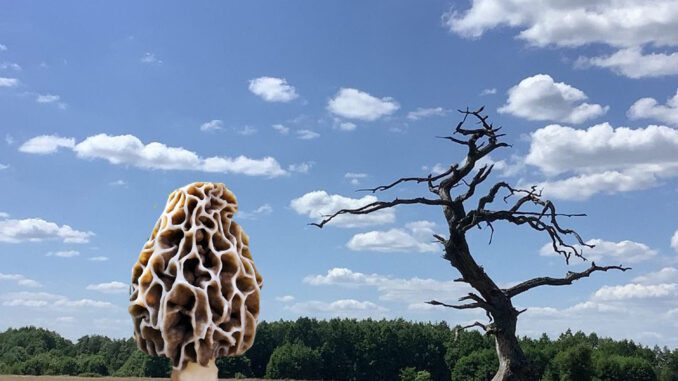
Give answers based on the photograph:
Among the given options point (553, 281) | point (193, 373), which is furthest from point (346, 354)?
point (193, 373)

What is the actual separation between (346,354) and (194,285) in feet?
166

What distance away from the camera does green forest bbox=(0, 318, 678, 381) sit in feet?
165

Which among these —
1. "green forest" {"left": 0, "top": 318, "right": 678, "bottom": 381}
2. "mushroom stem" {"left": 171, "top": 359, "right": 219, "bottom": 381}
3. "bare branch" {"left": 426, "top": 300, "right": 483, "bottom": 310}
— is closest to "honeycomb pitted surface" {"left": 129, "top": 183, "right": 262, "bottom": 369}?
"mushroom stem" {"left": 171, "top": 359, "right": 219, "bottom": 381}

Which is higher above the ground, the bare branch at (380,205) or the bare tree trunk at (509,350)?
the bare branch at (380,205)

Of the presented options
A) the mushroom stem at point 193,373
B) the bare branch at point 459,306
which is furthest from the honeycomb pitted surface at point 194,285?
the bare branch at point 459,306

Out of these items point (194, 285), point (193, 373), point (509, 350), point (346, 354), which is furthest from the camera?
point (346, 354)

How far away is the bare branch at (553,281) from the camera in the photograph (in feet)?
52.3

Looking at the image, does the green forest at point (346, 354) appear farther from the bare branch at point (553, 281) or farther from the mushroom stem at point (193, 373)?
the mushroom stem at point (193, 373)

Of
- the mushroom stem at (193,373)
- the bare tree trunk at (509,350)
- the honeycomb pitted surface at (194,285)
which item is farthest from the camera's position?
the bare tree trunk at (509,350)

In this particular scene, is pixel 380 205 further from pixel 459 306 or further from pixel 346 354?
pixel 346 354

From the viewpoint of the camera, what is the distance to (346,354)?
2304 inches

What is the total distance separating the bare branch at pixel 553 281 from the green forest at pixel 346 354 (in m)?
31.9

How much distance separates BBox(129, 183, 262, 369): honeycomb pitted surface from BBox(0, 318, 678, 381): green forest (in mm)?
40077

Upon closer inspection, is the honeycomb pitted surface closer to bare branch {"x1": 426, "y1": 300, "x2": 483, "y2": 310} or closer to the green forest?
bare branch {"x1": 426, "y1": 300, "x2": 483, "y2": 310}
